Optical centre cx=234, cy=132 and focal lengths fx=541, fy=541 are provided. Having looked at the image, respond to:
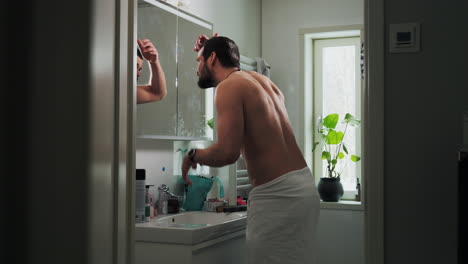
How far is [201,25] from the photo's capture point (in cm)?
312

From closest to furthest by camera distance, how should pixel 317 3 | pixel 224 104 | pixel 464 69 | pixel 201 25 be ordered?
pixel 464 69 → pixel 224 104 → pixel 201 25 → pixel 317 3

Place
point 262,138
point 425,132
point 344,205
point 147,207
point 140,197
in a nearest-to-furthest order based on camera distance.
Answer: point 425,132 < point 262,138 < point 140,197 < point 147,207 < point 344,205

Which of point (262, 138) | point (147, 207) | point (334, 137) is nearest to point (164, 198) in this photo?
point (147, 207)

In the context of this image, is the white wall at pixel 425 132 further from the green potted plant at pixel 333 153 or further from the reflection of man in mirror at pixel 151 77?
the green potted plant at pixel 333 153

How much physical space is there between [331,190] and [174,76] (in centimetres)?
163

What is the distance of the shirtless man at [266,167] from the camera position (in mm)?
2076

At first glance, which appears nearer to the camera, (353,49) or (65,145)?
(65,145)

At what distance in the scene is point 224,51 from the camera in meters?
2.52

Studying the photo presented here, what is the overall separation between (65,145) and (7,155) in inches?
5.5

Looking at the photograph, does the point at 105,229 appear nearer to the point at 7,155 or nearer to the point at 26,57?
the point at 7,155

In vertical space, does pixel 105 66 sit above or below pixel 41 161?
above

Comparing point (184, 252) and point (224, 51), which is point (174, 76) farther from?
point (184, 252)

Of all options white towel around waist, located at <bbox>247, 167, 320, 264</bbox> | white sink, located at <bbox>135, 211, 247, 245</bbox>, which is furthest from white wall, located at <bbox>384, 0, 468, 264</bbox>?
white sink, located at <bbox>135, 211, 247, 245</bbox>

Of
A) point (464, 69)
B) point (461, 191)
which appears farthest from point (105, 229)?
point (464, 69)
